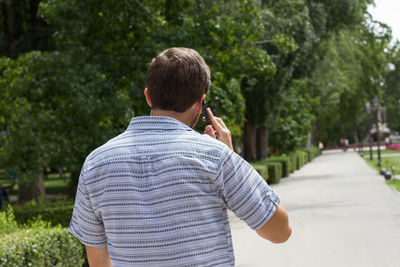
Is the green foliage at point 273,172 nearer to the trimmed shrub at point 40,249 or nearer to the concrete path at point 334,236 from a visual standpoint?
the concrete path at point 334,236

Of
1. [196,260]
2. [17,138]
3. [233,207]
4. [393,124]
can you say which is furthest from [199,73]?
[393,124]

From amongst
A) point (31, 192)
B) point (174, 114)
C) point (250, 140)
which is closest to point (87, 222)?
point (174, 114)

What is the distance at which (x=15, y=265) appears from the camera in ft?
17.9

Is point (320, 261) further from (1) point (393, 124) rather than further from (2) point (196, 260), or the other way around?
(1) point (393, 124)

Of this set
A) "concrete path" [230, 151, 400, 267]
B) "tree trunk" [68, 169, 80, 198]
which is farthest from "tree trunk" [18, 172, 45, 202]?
"concrete path" [230, 151, 400, 267]

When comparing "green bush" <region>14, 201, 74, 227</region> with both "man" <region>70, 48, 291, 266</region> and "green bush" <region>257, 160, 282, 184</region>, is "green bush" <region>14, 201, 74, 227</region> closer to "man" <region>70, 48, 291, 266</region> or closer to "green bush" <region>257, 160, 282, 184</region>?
"man" <region>70, 48, 291, 266</region>

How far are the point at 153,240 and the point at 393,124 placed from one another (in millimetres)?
87934

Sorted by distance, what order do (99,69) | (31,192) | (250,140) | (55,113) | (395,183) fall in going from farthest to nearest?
1. (250,140)
2. (395,183)
3. (31,192)
4. (99,69)
5. (55,113)

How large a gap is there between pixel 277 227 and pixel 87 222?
0.64 m

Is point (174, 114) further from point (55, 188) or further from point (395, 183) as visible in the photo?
point (55, 188)

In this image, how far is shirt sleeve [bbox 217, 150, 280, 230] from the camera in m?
1.91

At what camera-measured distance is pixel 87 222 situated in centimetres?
207

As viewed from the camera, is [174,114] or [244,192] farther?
[174,114]

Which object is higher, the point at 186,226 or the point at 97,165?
the point at 97,165
